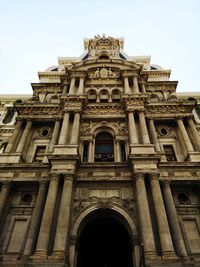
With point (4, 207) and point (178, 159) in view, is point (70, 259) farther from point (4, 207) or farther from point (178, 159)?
point (178, 159)

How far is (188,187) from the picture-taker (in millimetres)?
18297

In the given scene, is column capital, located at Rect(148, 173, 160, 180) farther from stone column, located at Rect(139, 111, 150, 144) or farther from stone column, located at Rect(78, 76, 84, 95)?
stone column, located at Rect(78, 76, 84, 95)

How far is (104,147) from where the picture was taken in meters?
21.6

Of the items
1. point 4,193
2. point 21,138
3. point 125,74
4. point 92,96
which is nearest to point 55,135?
point 21,138

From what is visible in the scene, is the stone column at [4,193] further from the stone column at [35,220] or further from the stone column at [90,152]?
the stone column at [90,152]

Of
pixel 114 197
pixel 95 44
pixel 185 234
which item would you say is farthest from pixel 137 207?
pixel 95 44

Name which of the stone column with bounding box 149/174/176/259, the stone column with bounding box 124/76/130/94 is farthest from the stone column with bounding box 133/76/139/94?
the stone column with bounding box 149/174/176/259

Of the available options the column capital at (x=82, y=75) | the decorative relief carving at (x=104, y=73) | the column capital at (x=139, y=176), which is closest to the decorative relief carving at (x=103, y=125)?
the column capital at (x=139, y=176)

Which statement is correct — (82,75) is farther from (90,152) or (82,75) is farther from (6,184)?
(6,184)

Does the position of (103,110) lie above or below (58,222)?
above

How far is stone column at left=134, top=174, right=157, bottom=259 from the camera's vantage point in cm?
1356

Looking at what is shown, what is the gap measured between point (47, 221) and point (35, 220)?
119cm

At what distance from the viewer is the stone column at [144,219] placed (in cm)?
1356

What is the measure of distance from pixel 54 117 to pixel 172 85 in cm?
1445
